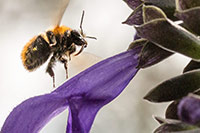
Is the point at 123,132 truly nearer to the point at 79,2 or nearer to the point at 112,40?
the point at 112,40

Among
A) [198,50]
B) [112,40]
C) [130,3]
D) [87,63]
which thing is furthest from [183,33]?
[112,40]

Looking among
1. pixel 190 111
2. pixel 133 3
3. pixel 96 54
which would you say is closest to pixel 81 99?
pixel 133 3

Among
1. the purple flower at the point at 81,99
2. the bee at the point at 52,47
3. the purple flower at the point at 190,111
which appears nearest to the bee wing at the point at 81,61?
the bee at the point at 52,47

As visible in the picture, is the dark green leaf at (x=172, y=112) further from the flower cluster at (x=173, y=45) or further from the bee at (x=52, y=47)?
the bee at (x=52, y=47)

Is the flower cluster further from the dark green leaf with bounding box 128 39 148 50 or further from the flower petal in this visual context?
the flower petal

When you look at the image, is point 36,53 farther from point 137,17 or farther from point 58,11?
point 137,17

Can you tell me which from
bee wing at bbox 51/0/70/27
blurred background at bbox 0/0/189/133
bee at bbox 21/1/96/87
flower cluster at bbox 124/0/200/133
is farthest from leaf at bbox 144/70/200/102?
blurred background at bbox 0/0/189/133
